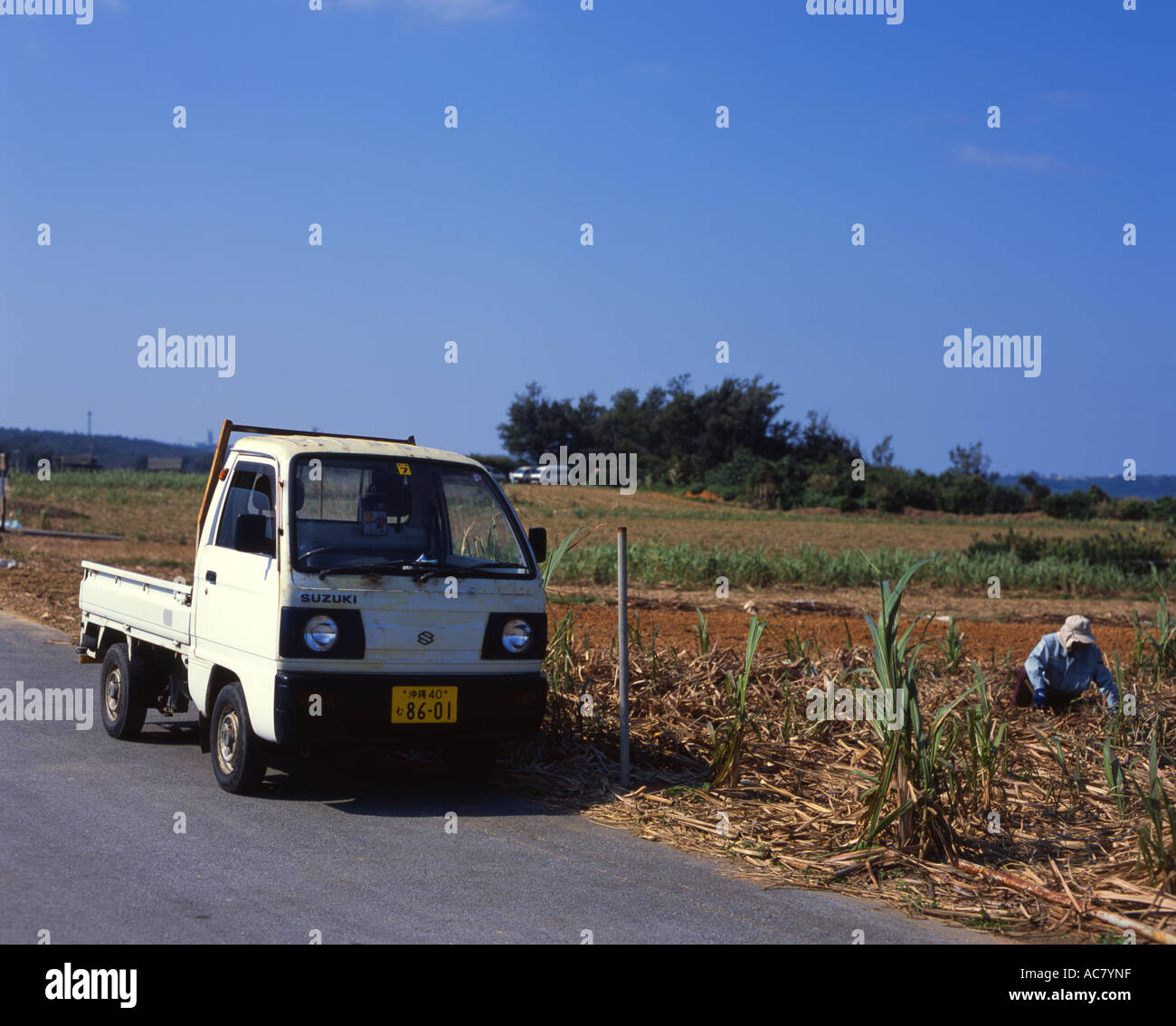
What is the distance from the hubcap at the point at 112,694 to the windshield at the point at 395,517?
2.56 meters

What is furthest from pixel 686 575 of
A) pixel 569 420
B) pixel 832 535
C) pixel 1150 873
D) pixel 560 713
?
pixel 569 420

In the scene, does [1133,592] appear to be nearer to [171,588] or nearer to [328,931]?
[171,588]

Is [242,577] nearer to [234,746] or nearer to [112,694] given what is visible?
[234,746]

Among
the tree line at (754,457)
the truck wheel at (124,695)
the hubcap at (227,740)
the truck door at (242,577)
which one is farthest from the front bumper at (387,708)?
the tree line at (754,457)

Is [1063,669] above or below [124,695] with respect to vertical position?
above

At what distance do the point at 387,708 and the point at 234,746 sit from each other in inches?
43.7

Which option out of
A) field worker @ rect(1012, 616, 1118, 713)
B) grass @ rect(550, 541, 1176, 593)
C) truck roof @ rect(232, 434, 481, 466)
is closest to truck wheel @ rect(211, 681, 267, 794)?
truck roof @ rect(232, 434, 481, 466)

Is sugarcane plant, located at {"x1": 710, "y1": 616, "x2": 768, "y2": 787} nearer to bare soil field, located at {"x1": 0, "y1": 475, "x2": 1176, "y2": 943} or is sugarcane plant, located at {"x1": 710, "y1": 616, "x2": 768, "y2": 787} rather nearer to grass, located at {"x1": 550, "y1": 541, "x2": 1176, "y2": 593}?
bare soil field, located at {"x1": 0, "y1": 475, "x2": 1176, "y2": 943}

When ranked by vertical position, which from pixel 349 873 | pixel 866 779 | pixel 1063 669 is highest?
pixel 1063 669

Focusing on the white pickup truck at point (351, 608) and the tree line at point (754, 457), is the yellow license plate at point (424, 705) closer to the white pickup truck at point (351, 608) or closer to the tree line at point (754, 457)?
the white pickup truck at point (351, 608)

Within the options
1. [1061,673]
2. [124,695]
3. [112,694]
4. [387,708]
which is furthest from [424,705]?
[1061,673]

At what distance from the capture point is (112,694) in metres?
9.44

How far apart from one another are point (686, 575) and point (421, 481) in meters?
16.3

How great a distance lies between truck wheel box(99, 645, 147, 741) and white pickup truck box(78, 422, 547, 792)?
30 cm
